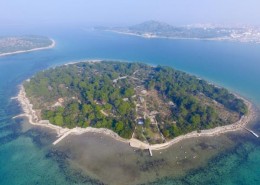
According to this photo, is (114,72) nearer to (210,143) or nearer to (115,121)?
(115,121)

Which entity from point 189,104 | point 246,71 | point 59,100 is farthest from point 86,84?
point 246,71

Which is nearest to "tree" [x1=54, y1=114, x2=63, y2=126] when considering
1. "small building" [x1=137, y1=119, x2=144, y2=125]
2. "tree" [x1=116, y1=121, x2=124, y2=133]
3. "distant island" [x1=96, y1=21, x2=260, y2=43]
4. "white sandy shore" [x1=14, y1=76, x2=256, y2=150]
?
"white sandy shore" [x1=14, y1=76, x2=256, y2=150]

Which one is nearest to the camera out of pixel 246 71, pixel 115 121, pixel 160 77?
pixel 115 121

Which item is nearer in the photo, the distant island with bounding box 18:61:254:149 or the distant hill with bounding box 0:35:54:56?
the distant island with bounding box 18:61:254:149

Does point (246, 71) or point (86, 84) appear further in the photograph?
point (246, 71)

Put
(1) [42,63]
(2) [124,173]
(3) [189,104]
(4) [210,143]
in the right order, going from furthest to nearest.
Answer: (1) [42,63] → (3) [189,104] → (4) [210,143] → (2) [124,173]

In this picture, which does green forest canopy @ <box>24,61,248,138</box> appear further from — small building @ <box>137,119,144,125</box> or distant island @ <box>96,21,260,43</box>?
distant island @ <box>96,21,260,43</box>

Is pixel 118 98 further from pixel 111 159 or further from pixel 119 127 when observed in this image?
pixel 111 159
